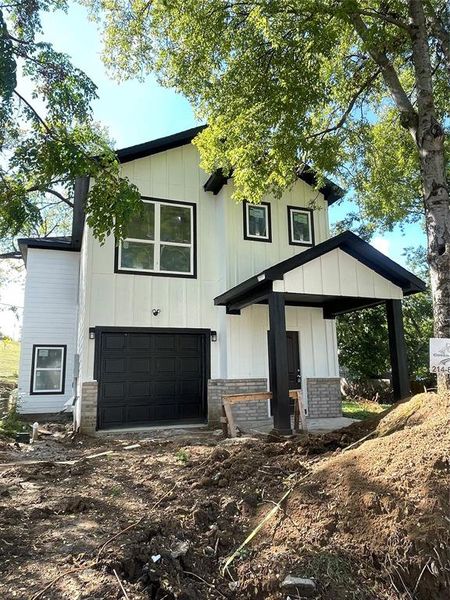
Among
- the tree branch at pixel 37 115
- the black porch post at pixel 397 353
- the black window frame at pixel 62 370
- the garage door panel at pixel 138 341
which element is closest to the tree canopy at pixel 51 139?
the tree branch at pixel 37 115

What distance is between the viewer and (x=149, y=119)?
41.1 feet

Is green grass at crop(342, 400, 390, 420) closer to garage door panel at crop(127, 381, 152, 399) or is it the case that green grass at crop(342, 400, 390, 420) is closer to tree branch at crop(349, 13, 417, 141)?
garage door panel at crop(127, 381, 152, 399)

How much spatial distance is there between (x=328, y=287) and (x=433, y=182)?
12.0ft

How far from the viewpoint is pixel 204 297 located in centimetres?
1081

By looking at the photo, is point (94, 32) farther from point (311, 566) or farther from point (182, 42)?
point (311, 566)

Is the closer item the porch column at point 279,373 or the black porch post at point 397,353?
the porch column at point 279,373

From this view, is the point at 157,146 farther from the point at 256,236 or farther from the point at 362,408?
the point at 362,408

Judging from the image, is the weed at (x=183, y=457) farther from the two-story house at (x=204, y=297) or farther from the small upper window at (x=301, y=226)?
the small upper window at (x=301, y=226)

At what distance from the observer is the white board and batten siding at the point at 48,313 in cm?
1312

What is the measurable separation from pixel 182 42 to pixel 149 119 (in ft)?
17.0

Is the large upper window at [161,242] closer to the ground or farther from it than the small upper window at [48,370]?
farther from it

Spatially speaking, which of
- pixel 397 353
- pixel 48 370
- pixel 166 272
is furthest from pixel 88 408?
pixel 397 353

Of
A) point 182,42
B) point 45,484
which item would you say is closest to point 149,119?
point 182,42

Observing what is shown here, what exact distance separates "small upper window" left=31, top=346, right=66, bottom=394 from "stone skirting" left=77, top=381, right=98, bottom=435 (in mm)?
4590
